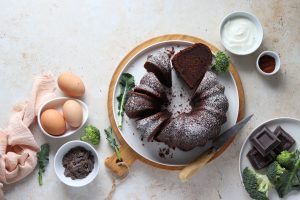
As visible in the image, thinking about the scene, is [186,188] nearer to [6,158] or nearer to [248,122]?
[248,122]

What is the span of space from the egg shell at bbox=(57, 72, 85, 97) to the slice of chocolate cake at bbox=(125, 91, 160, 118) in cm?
29

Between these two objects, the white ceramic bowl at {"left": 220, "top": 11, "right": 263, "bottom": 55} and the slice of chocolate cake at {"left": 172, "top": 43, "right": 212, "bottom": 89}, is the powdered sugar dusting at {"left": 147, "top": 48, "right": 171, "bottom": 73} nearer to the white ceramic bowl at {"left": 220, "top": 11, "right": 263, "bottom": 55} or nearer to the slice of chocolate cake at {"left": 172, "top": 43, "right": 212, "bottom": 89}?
the slice of chocolate cake at {"left": 172, "top": 43, "right": 212, "bottom": 89}

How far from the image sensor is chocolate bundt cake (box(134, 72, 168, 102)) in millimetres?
2562

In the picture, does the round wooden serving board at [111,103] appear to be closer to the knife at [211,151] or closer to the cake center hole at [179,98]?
the knife at [211,151]

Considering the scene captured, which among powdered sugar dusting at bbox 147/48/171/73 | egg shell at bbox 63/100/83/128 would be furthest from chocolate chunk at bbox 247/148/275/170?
egg shell at bbox 63/100/83/128

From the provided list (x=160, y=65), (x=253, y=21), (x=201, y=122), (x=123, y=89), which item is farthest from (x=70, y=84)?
(x=253, y=21)

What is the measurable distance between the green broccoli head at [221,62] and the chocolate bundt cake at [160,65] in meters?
0.27

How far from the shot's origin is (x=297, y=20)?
2.79 meters

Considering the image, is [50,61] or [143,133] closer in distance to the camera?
[143,133]

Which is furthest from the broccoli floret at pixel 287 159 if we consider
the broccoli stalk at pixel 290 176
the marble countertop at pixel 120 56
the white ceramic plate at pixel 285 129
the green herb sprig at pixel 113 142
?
the green herb sprig at pixel 113 142

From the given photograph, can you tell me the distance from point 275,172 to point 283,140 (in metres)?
0.19

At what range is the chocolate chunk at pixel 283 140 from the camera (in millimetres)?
2645

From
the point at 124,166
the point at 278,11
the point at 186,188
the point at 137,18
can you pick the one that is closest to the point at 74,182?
the point at 124,166

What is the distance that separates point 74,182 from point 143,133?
475mm
